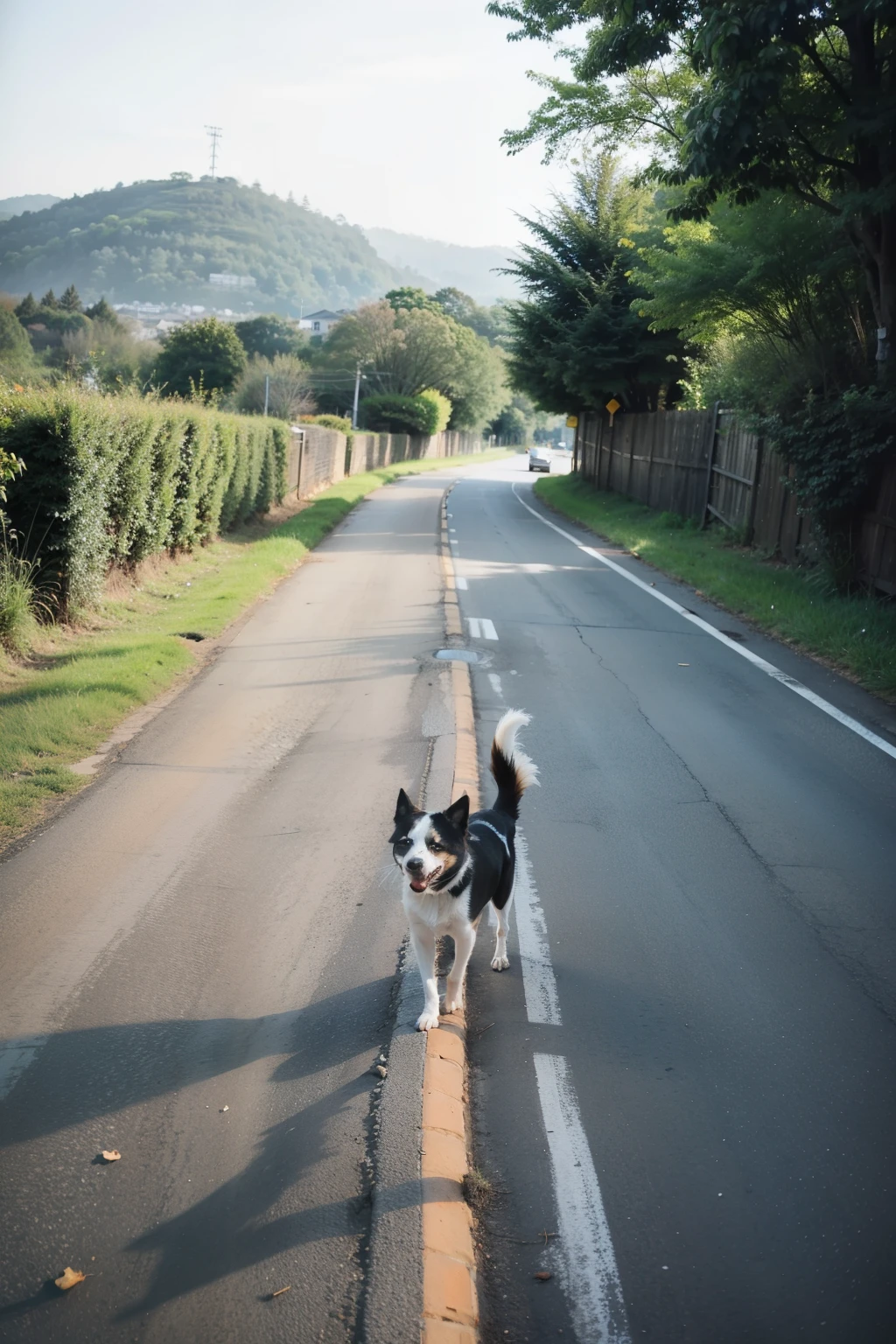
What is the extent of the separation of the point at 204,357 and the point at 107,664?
70.4 metres

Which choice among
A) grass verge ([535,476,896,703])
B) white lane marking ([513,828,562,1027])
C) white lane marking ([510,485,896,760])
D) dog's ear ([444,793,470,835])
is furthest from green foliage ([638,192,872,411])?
dog's ear ([444,793,470,835])

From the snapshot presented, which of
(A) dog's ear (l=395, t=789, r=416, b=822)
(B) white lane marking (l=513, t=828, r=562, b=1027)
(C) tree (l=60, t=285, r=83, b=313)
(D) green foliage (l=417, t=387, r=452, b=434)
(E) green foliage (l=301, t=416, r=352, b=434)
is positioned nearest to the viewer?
(A) dog's ear (l=395, t=789, r=416, b=822)

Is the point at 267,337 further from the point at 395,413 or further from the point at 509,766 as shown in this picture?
the point at 509,766

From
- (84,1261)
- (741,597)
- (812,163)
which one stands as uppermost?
(812,163)

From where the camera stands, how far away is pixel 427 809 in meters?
6.90

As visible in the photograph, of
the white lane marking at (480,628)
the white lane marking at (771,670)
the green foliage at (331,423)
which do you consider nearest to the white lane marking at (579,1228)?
the white lane marking at (771,670)

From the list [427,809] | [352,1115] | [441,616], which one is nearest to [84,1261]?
[352,1115]

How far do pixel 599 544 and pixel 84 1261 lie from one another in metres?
23.2

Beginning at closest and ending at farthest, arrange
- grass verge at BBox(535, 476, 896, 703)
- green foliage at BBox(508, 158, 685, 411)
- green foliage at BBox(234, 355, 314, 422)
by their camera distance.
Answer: grass verge at BBox(535, 476, 896, 703) → green foliage at BBox(508, 158, 685, 411) → green foliage at BBox(234, 355, 314, 422)

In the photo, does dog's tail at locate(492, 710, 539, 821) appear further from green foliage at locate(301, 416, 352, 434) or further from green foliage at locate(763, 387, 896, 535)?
green foliage at locate(301, 416, 352, 434)

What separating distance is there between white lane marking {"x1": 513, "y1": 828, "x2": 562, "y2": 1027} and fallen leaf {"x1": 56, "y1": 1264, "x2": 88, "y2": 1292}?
7.02ft

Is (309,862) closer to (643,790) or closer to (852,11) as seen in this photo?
(643,790)

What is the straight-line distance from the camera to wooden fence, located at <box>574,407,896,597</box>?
14.8 metres

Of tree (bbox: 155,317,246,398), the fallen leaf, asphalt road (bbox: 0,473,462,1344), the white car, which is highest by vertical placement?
tree (bbox: 155,317,246,398)
